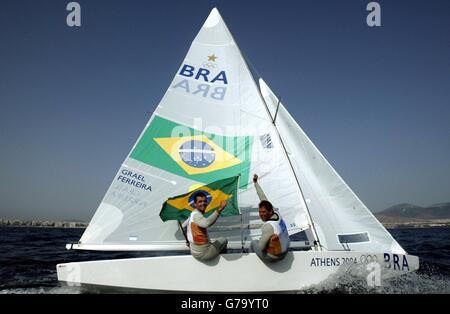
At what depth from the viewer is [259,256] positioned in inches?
277

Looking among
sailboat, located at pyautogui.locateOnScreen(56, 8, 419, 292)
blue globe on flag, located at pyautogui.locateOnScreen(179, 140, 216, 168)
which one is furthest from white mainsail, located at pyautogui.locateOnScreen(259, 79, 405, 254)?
blue globe on flag, located at pyautogui.locateOnScreen(179, 140, 216, 168)

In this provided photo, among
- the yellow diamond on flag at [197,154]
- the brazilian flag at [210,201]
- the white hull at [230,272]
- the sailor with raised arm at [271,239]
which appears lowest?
the white hull at [230,272]

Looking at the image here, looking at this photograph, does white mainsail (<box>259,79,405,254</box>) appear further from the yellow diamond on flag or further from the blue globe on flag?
the blue globe on flag

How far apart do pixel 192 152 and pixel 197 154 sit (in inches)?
5.1

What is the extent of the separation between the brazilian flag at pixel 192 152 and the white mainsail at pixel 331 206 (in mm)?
1465

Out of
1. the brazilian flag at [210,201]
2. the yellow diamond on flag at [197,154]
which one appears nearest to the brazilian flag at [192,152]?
the yellow diamond on flag at [197,154]

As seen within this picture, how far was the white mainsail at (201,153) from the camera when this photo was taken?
8.38m

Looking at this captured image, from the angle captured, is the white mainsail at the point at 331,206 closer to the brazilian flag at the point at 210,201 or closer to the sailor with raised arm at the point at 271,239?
the sailor with raised arm at the point at 271,239

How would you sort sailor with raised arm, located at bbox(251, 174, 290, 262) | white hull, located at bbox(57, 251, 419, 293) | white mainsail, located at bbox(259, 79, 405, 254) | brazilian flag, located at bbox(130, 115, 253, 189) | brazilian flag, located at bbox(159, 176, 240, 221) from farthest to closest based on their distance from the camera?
brazilian flag, located at bbox(130, 115, 253, 189)
white mainsail, located at bbox(259, 79, 405, 254)
brazilian flag, located at bbox(159, 176, 240, 221)
white hull, located at bbox(57, 251, 419, 293)
sailor with raised arm, located at bbox(251, 174, 290, 262)

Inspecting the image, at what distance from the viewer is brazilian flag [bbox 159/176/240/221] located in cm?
786

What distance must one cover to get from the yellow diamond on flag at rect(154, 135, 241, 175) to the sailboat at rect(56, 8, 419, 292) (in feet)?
0.08

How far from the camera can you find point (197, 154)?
885 cm
